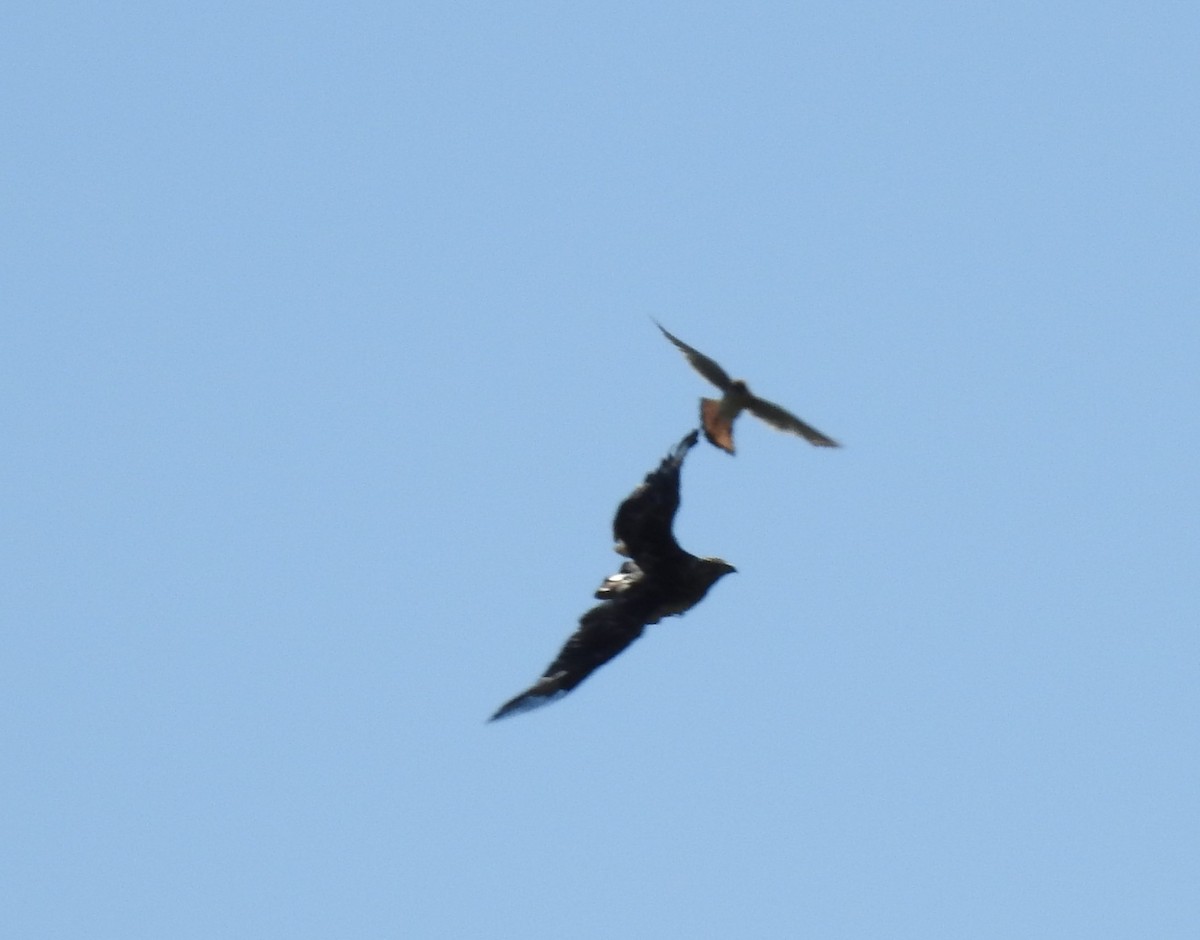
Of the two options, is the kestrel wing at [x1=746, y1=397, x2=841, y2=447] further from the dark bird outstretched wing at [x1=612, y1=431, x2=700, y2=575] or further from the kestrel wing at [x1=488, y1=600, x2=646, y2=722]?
the kestrel wing at [x1=488, y1=600, x2=646, y2=722]

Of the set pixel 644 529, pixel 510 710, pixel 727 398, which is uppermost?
pixel 727 398

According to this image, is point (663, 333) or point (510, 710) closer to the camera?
point (510, 710)

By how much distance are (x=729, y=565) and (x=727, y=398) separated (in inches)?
66.4

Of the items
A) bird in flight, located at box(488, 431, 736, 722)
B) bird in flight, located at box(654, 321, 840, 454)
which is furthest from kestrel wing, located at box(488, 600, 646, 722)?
bird in flight, located at box(654, 321, 840, 454)

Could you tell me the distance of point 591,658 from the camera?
20078 mm

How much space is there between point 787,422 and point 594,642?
10.3 feet

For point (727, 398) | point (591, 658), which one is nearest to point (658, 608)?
point (591, 658)

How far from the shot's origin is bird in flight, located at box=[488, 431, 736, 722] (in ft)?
65.2

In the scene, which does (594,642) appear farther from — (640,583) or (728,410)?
(728,410)

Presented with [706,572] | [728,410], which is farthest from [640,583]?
[728,410]

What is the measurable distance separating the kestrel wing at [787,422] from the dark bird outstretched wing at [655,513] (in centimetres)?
127

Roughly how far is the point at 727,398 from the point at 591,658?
9.49ft

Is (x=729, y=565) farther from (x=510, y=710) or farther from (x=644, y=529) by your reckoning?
(x=510, y=710)

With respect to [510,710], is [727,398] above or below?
above
